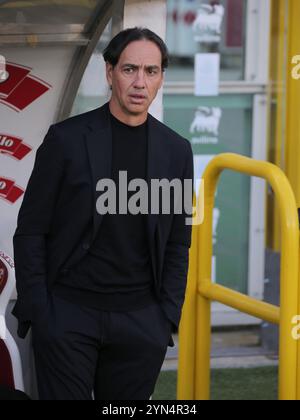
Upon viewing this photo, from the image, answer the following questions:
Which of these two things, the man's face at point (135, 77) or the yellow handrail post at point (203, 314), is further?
the yellow handrail post at point (203, 314)

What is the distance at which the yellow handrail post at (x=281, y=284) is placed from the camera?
3529 mm

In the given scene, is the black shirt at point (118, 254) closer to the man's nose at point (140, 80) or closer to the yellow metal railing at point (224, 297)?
Answer: the man's nose at point (140, 80)

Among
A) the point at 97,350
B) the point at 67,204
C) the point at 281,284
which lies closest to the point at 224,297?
the point at 281,284

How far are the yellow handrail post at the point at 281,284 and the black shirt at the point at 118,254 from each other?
21.9 inches

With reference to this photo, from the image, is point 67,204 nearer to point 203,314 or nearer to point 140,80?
point 140,80

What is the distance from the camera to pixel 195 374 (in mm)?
4320

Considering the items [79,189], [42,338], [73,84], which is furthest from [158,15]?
[42,338]

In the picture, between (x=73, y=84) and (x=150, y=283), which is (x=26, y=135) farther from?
(x=150, y=283)

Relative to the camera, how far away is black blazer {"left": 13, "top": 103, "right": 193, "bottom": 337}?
3115 millimetres

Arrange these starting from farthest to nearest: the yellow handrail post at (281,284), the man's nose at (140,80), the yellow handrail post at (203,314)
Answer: the yellow handrail post at (203,314), the yellow handrail post at (281,284), the man's nose at (140,80)

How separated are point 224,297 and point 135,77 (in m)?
1.24

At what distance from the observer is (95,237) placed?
3129 millimetres

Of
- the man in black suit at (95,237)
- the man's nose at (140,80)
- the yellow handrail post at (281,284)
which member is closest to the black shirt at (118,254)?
the man in black suit at (95,237)

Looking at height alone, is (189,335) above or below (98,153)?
below
